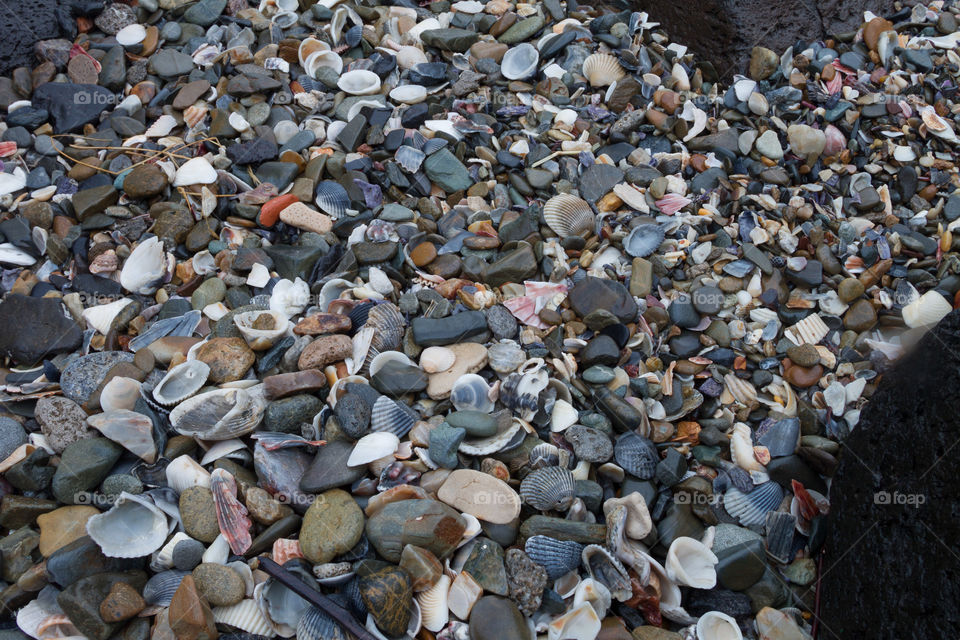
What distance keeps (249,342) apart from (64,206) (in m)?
1.52

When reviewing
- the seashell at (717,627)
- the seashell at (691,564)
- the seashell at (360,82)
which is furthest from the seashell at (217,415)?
the seashell at (360,82)

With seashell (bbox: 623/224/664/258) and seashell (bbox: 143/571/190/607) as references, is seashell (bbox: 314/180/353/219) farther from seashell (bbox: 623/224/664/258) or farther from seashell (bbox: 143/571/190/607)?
seashell (bbox: 143/571/190/607)

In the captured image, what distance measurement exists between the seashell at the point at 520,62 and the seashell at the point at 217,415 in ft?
8.75

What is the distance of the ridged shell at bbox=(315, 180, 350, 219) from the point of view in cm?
349

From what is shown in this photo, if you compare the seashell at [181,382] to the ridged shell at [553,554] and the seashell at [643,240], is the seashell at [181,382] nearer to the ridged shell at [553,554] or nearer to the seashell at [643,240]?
the ridged shell at [553,554]

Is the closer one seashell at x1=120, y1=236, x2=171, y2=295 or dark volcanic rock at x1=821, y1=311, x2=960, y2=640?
dark volcanic rock at x1=821, y1=311, x2=960, y2=640

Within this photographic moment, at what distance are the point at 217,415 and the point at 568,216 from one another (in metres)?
1.89

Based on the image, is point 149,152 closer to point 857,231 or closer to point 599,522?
point 599,522

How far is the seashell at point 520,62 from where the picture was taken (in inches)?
166

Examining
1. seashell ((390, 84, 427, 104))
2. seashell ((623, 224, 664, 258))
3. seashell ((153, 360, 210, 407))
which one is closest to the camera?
seashell ((153, 360, 210, 407))

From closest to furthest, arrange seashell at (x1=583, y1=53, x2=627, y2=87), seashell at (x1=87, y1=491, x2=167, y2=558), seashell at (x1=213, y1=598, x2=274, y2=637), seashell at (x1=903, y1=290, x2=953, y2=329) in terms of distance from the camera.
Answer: seashell at (x1=213, y1=598, x2=274, y2=637), seashell at (x1=87, y1=491, x2=167, y2=558), seashell at (x1=903, y1=290, x2=953, y2=329), seashell at (x1=583, y1=53, x2=627, y2=87)

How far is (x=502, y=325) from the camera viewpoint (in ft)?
9.76

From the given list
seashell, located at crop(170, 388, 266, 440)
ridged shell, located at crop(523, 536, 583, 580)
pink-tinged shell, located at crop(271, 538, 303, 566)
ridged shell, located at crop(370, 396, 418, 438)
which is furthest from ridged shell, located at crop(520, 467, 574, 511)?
seashell, located at crop(170, 388, 266, 440)

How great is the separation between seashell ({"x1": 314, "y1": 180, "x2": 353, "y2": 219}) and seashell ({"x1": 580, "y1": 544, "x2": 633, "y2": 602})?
208 centimetres
